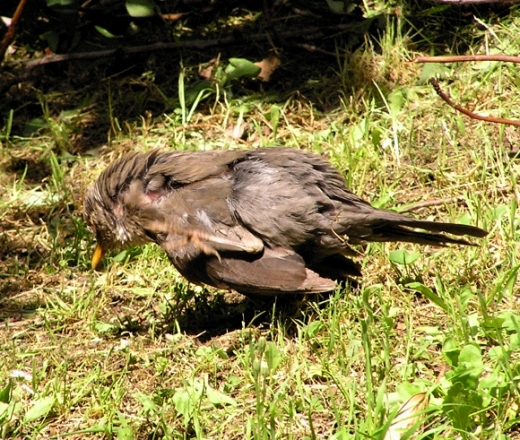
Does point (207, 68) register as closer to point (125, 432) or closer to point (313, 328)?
point (313, 328)

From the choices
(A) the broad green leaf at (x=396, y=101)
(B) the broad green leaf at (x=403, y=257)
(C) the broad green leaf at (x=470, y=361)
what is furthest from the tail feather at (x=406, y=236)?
(A) the broad green leaf at (x=396, y=101)

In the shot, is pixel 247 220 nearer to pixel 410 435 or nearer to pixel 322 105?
pixel 410 435

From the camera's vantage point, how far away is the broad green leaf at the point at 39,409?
362 cm

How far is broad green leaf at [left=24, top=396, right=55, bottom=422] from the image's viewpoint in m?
3.62

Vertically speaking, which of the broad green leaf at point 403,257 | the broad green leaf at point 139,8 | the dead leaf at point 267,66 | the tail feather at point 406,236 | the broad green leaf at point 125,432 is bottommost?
the broad green leaf at point 125,432

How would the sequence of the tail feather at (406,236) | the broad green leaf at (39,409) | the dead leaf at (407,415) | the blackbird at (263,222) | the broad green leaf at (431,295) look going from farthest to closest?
the tail feather at (406,236)
the blackbird at (263,222)
the broad green leaf at (431,295)
the broad green leaf at (39,409)
the dead leaf at (407,415)

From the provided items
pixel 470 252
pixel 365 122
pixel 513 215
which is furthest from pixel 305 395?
pixel 365 122

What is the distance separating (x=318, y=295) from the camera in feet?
13.9

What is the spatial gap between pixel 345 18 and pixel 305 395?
3.44 m

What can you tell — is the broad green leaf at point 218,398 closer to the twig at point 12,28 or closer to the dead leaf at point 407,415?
the dead leaf at point 407,415

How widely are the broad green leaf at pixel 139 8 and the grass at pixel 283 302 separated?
20.5 inches

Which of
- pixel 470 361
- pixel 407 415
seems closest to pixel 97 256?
pixel 407 415

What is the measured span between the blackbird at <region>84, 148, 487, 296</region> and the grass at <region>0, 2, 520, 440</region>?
0.21m

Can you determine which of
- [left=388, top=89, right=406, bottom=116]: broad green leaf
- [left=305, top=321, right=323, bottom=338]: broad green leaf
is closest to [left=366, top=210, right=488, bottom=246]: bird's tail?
[left=305, top=321, right=323, bottom=338]: broad green leaf
